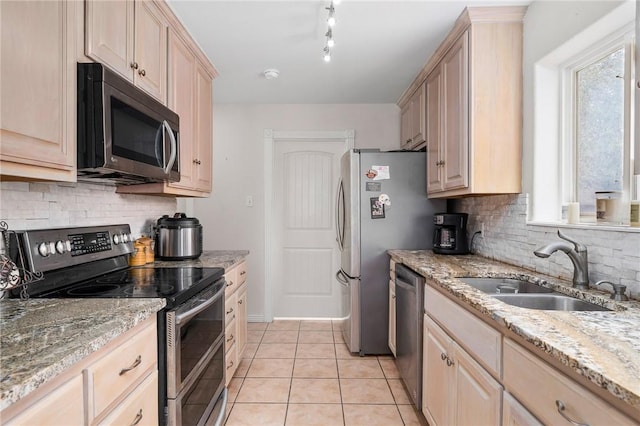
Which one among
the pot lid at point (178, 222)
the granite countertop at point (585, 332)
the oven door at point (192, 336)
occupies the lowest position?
the oven door at point (192, 336)

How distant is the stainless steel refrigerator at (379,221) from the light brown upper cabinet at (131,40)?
1454mm

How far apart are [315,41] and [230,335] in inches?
79.5

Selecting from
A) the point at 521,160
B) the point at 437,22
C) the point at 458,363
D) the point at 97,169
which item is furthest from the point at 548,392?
the point at 437,22

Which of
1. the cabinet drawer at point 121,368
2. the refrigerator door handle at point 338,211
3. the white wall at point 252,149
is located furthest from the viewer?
the white wall at point 252,149

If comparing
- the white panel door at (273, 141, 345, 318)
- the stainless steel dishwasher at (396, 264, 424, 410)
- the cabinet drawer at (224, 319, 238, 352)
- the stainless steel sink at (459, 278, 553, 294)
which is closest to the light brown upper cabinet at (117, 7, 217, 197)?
the cabinet drawer at (224, 319, 238, 352)

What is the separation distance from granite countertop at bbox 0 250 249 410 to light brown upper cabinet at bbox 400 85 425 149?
7.68 ft

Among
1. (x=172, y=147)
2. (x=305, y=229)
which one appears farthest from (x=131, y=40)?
(x=305, y=229)

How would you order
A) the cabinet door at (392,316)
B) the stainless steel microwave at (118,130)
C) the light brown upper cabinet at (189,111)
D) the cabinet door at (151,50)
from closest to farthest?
1. the stainless steel microwave at (118,130)
2. the cabinet door at (151,50)
3. the light brown upper cabinet at (189,111)
4. the cabinet door at (392,316)

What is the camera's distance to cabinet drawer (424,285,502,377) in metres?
1.10

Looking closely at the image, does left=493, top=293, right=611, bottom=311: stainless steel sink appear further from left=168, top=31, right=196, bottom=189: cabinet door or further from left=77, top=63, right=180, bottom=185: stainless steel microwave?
left=168, top=31, right=196, bottom=189: cabinet door

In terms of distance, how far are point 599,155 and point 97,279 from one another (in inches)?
98.6

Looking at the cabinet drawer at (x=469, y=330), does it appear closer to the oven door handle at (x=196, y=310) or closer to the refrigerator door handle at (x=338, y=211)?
the oven door handle at (x=196, y=310)

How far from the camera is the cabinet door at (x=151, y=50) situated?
161 cm

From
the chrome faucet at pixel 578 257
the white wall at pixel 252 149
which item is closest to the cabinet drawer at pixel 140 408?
the chrome faucet at pixel 578 257
